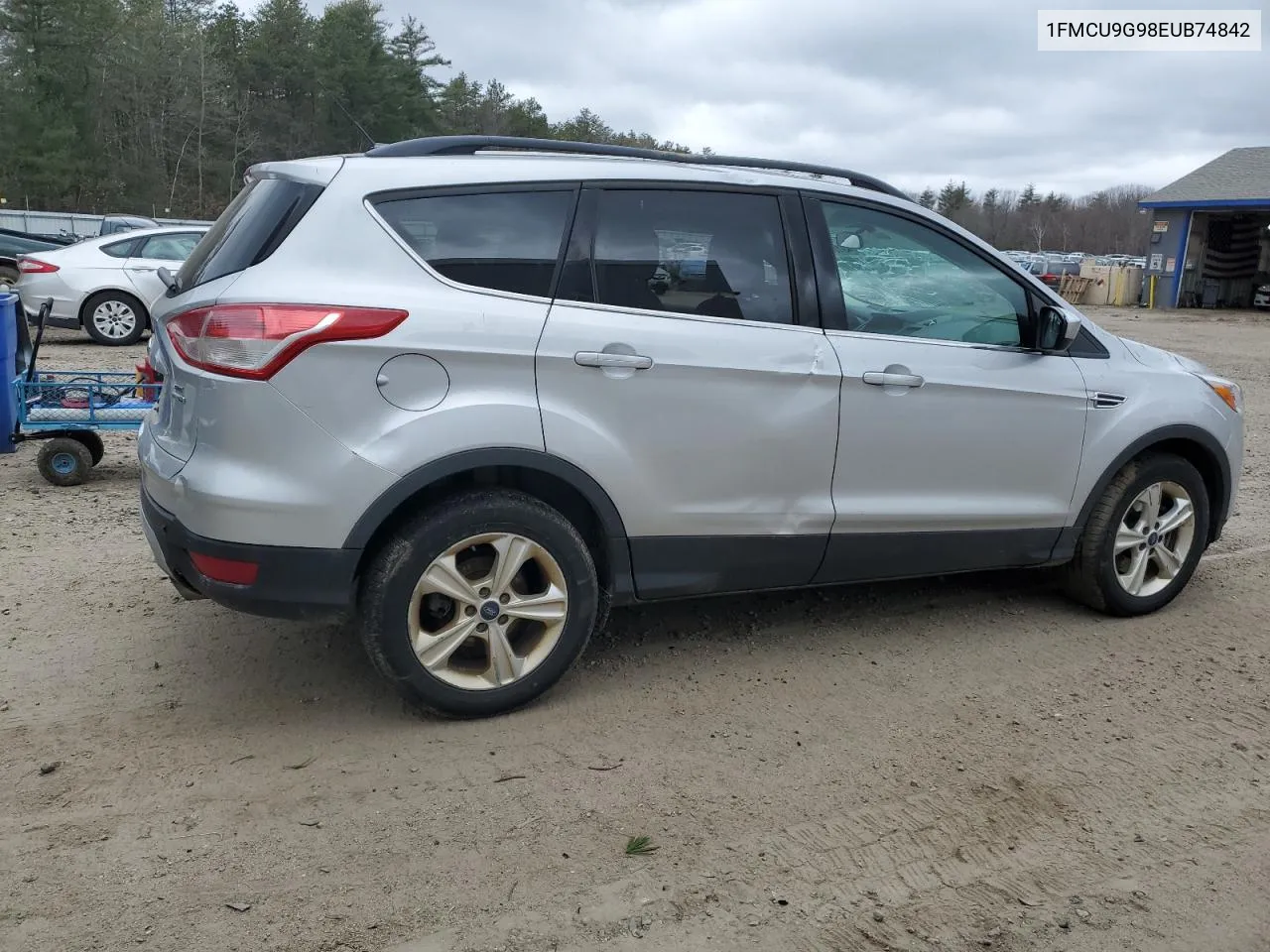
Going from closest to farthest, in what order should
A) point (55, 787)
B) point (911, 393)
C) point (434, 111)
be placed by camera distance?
point (55, 787) → point (911, 393) → point (434, 111)

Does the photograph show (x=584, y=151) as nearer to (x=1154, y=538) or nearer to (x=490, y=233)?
(x=490, y=233)

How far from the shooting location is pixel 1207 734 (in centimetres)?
367

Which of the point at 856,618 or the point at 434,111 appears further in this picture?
the point at 434,111

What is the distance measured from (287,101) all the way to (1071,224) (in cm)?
7063

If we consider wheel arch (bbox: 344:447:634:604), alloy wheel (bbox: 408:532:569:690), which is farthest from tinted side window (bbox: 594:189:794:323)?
alloy wheel (bbox: 408:532:569:690)

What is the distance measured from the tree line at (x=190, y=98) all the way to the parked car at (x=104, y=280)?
31099 mm

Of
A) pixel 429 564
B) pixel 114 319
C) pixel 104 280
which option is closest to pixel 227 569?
pixel 429 564

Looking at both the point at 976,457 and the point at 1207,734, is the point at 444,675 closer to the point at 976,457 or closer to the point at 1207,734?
the point at 976,457

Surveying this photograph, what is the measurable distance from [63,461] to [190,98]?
166 feet

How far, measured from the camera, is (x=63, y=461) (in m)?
6.70

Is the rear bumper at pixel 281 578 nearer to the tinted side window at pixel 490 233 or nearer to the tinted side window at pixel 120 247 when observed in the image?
the tinted side window at pixel 490 233

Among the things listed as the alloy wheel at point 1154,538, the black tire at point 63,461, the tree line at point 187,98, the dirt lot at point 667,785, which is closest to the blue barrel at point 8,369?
the black tire at point 63,461

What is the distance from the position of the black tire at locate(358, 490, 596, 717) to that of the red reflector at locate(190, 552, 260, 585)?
35cm

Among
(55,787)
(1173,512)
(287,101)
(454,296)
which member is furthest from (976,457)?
(287,101)
